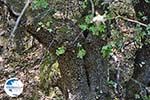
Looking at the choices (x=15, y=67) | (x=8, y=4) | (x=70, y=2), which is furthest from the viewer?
(x=15, y=67)

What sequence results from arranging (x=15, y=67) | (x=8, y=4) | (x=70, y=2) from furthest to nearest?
(x=15, y=67), (x=70, y=2), (x=8, y=4)

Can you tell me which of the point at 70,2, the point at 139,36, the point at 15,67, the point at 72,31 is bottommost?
the point at 15,67

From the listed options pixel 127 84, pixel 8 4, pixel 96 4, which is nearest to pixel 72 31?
pixel 96 4

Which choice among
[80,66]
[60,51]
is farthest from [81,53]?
[80,66]

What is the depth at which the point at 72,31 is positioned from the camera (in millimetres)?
3143

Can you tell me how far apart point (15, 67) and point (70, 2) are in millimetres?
2497

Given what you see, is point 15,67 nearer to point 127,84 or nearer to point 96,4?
point 127,84

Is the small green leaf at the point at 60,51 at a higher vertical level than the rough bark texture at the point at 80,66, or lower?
higher

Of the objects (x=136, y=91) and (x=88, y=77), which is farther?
(x=136, y=91)

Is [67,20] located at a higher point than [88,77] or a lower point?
higher

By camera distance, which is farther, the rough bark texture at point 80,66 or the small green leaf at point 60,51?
the rough bark texture at point 80,66

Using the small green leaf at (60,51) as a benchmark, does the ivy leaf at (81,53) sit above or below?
below

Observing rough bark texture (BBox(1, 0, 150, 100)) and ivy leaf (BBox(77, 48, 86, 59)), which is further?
rough bark texture (BBox(1, 0, 150, 100))

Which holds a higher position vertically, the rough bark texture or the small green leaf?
the small green leaf
